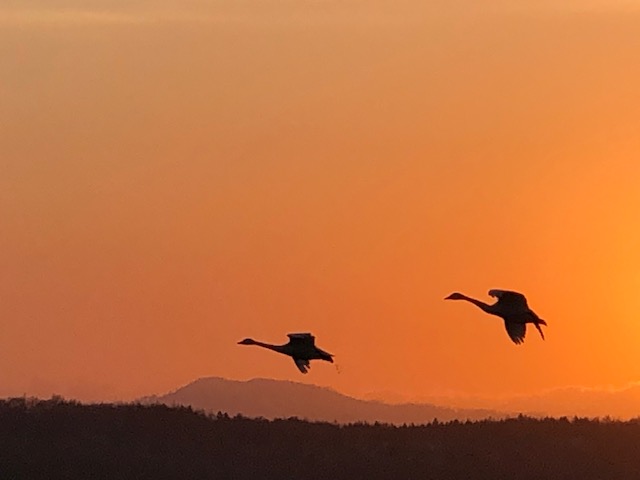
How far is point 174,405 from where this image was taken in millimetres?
40812

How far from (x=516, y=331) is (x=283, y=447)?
22.1 ft

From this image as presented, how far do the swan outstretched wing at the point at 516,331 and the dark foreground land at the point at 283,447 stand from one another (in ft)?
14.8

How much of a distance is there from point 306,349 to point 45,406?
6.82m

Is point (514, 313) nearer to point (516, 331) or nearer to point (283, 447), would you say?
point (516, 331)

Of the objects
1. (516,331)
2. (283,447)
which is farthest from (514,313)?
(283,447)

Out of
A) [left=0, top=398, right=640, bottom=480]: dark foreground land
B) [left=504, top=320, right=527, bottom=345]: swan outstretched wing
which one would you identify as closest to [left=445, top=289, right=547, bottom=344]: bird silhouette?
[left=504, top=320, right=527, bottom=345]: swan outstretched wing

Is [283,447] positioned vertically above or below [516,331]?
below

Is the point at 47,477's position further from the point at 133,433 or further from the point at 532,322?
the point at 532,322

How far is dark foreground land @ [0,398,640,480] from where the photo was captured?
37.2 metres

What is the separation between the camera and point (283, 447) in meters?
38.6

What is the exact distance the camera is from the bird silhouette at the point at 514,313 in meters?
32.9

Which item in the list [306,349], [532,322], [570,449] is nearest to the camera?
[532,322]

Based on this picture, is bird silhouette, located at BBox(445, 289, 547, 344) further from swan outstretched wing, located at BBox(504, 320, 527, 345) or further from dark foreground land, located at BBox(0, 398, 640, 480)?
dark foreground land, located at BBox(0, 398, 640, 480)

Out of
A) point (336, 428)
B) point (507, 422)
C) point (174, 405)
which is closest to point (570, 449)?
point (507, 422)
